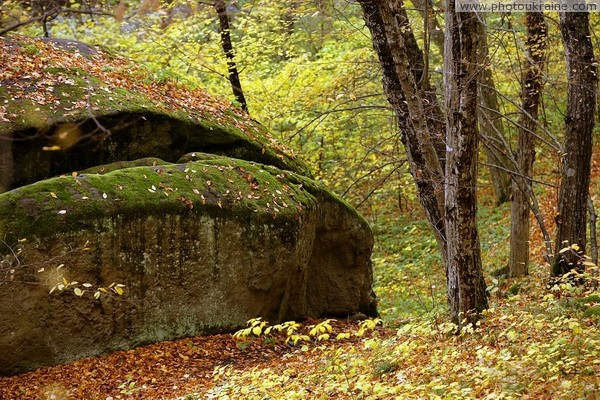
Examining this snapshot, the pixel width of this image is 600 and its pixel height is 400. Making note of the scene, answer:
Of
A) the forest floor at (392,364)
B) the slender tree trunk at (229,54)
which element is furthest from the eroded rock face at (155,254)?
the slender tree trunk at (229,54)

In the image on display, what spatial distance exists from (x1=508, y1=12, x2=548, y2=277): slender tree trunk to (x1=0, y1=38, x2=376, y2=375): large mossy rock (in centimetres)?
277

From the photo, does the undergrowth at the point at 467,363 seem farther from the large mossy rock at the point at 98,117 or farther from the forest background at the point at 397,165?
the large mossy rock at the point at 98,117

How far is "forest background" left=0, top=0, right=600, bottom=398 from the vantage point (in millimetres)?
5379

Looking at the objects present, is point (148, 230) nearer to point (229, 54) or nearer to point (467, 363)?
point (467, 363)

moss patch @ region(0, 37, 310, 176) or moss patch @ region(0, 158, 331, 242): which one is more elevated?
moss patch @ region(0, 37, 310, 176)

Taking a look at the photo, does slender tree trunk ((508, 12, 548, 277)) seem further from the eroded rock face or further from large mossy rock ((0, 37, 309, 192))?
large mossy rock ((0, 37, 309, 192))

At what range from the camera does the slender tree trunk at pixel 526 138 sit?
1070 centimetres

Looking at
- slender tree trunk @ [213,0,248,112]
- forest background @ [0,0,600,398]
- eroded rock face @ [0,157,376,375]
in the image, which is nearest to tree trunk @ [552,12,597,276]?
forest background @ [0,0,600,398]

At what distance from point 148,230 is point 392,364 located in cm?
420

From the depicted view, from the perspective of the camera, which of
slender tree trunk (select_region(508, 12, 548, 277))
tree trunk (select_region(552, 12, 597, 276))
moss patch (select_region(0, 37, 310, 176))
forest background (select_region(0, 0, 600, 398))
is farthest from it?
slender tree trunk (select_region(508, 12, 548, 277))

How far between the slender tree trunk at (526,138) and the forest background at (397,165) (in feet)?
0.51

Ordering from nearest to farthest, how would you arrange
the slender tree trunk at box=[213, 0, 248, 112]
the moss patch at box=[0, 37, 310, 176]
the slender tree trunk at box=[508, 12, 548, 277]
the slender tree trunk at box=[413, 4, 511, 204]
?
the moss patch at box=[0, 37, 310, 176], the slender tree trunk at box=[508, 12, 548, 277], the slender tree trunk at box=[413, 4, 511, 204], the slender tree trunk at box=[213, 0, 248, 112]

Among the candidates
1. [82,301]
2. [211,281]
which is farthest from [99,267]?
[211,281]

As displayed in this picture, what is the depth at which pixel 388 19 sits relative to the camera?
744 cm
